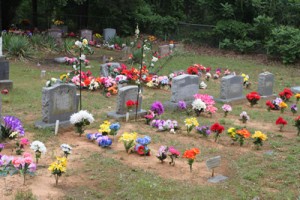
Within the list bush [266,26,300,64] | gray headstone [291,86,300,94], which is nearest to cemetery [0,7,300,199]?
gray headstone [291,86,300,94]

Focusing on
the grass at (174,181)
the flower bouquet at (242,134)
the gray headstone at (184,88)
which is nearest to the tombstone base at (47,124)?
the grass at (174,181)

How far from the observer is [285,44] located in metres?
22.0

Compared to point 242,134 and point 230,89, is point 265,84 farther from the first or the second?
point 242,134

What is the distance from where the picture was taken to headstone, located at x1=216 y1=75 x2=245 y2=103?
12.7 metres

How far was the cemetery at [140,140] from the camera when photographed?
618 centimetres

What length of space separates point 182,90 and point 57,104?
3575mm

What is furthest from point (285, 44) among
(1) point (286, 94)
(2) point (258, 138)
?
(2) point (258, 138)

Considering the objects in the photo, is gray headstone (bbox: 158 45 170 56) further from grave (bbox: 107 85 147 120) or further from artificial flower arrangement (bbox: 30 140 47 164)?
artificial flower arrangement (bbox: 30 140 47 164)

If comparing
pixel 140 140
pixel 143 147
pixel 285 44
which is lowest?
pixel 143 147

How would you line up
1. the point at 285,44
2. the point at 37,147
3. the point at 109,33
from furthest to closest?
1. the point at 109,33
2. the point at 285,44
3. the point at 37,147

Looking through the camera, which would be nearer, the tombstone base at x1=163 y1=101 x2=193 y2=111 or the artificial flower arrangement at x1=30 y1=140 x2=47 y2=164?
the artificial flower arrangement at x1=30 y1=140 x2=47 y2=164

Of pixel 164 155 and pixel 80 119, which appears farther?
pixel 80 119

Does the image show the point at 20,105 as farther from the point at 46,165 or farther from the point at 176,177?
the point at 176,177

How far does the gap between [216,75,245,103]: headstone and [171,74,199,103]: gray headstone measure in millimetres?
1250
